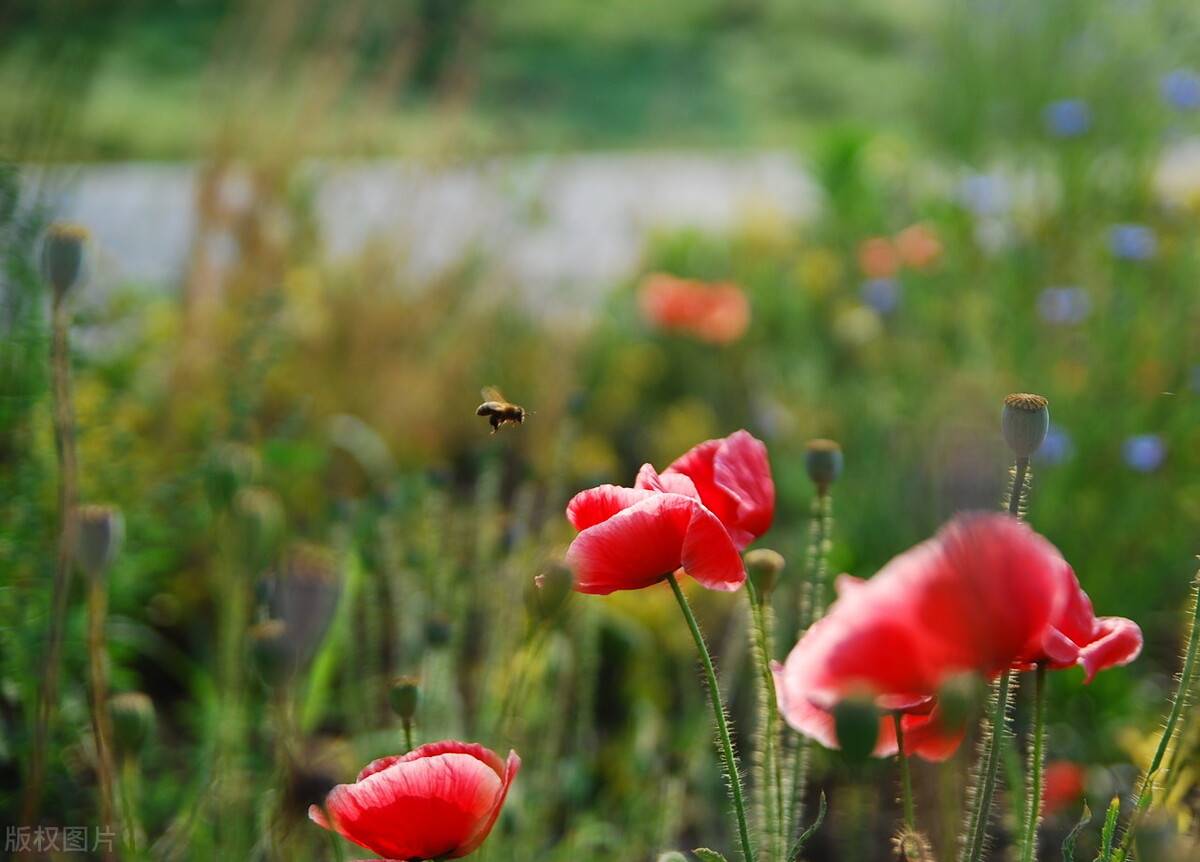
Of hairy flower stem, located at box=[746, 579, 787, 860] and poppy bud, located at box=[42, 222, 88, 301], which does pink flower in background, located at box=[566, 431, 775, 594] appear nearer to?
hairy flower stem, located at box=[746, 579, 787, 860]

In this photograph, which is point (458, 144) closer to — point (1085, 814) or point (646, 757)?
point (646, 757)

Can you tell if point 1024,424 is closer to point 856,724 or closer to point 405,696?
point 856,724

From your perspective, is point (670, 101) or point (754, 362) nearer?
point (754, 362)

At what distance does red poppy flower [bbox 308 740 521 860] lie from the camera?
2.48 feet

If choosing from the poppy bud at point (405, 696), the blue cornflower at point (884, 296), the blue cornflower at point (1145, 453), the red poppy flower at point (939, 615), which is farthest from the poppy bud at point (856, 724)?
the blue cornflower at point (884, 296)

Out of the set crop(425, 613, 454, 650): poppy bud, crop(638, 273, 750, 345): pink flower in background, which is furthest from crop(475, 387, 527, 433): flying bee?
crop(638, 273, 750, 345): pink flower in background

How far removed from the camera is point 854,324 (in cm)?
336

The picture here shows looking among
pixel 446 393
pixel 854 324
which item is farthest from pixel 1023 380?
pixel 446 393

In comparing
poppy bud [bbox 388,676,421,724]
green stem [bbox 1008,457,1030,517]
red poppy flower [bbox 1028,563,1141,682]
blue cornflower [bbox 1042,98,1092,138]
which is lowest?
poppy bud [bbox 388,676,421,724]

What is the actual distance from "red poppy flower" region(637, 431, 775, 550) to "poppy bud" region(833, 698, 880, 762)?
269 mm

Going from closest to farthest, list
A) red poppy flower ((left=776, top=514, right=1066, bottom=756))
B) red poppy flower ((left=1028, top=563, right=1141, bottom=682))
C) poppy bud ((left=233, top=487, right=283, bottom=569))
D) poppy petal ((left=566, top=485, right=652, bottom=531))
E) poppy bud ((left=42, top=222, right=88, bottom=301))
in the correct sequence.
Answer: red poppy flower ((left=776, top=514, right=1066, bottom=756)) → red poppy flower ((left=1028, top=563, right=1141, bottom=682)) → poppy petal ((left=566, top=485, right=652, bottom=531)) → poppy bud ((left=42, top=222, right=88, bottom=301)) → poppy bud ((left=233, top=487, right=283, bottom=569))

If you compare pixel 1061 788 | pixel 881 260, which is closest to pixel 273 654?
pixel 1061 788

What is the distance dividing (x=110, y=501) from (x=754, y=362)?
7.05 feet

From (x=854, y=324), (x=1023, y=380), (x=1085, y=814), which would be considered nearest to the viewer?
(x=1085, y=814)
